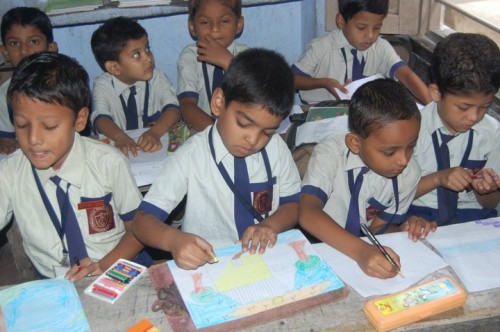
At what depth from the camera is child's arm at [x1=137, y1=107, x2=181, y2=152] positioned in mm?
2181

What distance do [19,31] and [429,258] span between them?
222 cm

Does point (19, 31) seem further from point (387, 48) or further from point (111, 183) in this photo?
point (387, 48)

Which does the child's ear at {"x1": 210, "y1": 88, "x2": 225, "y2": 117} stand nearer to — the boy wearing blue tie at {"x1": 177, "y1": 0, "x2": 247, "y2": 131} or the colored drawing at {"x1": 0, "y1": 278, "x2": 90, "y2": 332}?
the colored drawing at {"x1": 0, "y1": 278, "x2": 90, "y2": 332}

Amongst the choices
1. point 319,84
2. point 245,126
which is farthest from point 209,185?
point 319,84

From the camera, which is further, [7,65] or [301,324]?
[7,65]

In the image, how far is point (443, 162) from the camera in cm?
189

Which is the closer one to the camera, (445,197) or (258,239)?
(258,239)

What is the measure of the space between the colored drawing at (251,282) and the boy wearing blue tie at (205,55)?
1271 mm

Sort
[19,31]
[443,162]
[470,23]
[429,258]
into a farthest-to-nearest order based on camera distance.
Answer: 1. [470,23]
2. [19,31]
3. [443,162]
4. [429,258]

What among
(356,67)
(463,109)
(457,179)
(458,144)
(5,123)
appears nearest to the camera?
(457,179)

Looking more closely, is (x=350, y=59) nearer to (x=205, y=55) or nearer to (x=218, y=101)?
(x=205, y=55)

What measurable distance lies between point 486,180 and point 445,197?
23cm

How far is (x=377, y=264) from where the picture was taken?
1.25m

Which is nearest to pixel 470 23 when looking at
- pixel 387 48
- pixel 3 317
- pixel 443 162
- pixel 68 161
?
pixel 387 48
